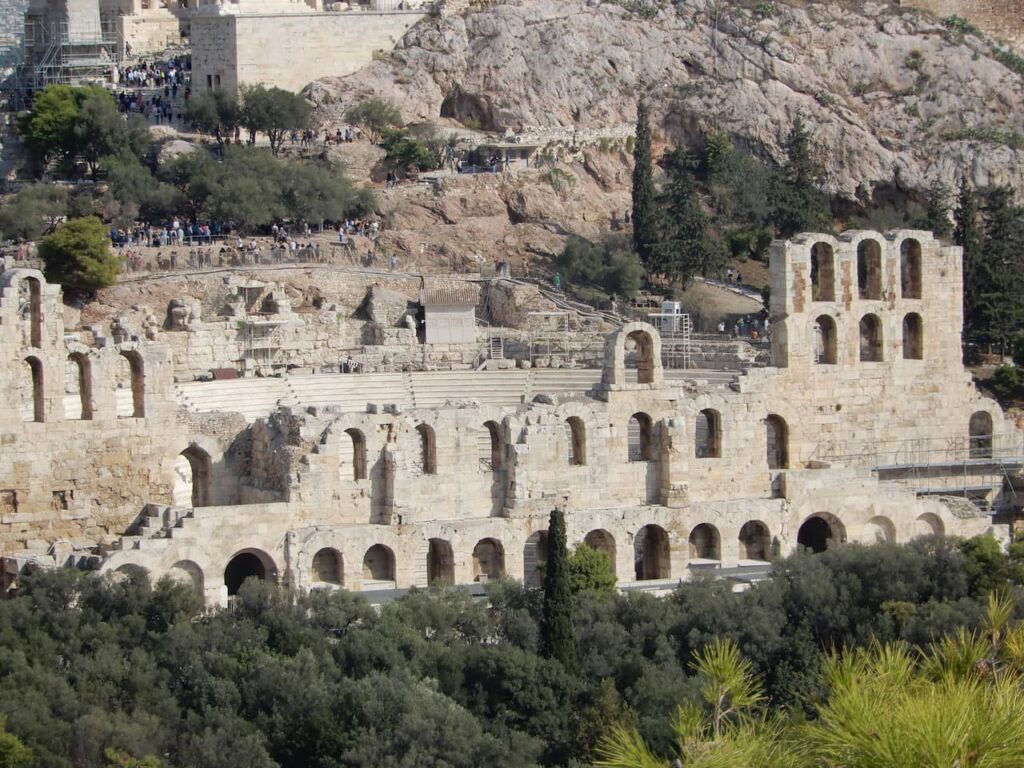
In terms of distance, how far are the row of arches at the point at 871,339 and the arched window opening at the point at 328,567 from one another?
16.9 metres

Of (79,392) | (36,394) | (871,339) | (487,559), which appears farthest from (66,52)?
(487,559)

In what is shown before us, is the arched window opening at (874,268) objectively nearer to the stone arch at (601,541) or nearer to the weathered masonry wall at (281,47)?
the stone arch at (601,541)

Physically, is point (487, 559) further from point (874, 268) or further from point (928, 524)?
point (874, 268)

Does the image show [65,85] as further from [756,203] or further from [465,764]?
[465,764]

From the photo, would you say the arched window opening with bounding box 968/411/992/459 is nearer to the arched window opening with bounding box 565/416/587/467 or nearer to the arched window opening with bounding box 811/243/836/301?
the arched window opening with bounding box 811/243/836/301

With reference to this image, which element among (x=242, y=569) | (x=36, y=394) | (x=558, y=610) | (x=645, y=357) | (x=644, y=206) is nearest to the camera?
(x=558, y=610)

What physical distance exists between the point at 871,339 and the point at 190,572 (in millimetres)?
22996

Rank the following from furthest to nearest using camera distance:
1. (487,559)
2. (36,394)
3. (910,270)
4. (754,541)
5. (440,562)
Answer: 1. (910,270)
2. (754,541)
3. (487,559)
4. (36,394)
5. (440,562)

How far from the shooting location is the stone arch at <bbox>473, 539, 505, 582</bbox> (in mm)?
61250

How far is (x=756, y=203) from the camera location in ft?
310

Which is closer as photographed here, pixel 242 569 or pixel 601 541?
pixel 242 569

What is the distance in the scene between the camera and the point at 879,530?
65.4m

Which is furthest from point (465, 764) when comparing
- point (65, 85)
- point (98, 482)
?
point (65, 85)

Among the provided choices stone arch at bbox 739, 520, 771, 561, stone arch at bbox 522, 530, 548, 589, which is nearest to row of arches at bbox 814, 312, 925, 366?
stone arch at bbox 739, 520, 771, 561
